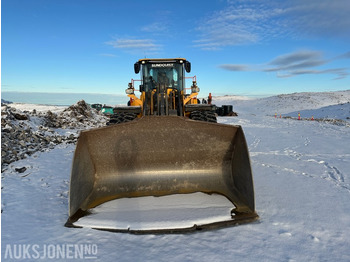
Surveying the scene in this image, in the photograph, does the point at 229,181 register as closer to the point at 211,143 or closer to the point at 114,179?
the point at 211,143

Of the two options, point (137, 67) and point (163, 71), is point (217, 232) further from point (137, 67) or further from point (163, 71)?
point (137, 67)

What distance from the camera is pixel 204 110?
20.0 feet

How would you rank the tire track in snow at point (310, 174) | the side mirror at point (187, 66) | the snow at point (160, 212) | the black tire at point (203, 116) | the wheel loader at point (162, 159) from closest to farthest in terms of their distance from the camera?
the snow at point (160, 212)
the wheel loader at point (162, 159)
the tire track in snow at point (310, 174)
the black tire at point (203, 116)
the side mirror at point (187, 66)

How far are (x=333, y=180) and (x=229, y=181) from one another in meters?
2.24

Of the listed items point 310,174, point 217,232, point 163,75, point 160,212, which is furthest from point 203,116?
point 217,232

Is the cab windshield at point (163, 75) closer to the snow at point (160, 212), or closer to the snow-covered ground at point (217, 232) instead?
the snow-covered ground at point (217, 232)

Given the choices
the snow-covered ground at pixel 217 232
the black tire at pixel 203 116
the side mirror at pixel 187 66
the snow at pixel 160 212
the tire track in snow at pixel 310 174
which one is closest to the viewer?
the snow-covered ground at pixel 217 232

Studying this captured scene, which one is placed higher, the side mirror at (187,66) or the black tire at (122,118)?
the side mirror at (187,66)

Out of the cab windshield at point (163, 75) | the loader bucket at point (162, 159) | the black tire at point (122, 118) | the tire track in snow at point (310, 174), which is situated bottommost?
the tire track in snow at point (310, 174)

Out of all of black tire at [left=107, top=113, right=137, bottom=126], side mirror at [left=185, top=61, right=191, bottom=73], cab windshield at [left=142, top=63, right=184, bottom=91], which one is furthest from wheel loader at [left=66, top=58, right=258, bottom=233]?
side mirror at [left=185, top=61, right=191, bottom=73]

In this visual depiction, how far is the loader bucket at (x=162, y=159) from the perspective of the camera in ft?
11.7

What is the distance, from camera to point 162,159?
388 cm

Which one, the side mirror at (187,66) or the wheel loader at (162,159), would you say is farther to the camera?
the side mirror at (187,66)

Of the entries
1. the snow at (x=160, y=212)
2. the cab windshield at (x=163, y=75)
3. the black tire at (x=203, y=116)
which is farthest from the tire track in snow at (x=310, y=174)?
the cab windshield at (x=163, y=75)
